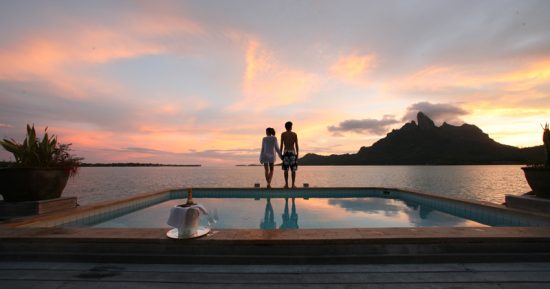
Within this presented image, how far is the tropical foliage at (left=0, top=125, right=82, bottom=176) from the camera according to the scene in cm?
567

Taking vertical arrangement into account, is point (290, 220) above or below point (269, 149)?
below

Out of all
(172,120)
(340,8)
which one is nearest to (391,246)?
(340,8)

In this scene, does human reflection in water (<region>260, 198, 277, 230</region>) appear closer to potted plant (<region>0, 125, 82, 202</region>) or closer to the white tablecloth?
the white tablecloth

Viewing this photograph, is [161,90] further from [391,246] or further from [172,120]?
[391,246]

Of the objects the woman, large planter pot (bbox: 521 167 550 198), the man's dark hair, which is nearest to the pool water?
large planter pot (bbox: 521 167 550 198)

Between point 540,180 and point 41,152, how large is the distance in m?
9.91

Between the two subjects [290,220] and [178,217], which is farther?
[290,220]

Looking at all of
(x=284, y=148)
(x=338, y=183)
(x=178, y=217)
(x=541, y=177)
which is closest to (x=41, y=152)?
(x=178, y=217)

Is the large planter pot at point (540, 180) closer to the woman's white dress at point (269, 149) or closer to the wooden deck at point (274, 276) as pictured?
the wooden deck at point (274, 276)

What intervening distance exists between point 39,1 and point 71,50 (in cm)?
227

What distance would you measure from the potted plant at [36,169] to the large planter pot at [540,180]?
9.47 metres

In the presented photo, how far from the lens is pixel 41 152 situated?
582 centimetres

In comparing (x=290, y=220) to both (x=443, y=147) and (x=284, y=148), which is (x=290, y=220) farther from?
(x=443, y=147)

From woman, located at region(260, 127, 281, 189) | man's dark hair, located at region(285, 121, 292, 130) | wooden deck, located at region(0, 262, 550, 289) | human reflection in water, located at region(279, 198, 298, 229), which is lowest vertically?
human reflection in water, located at region(279, 198, 298, 229)
